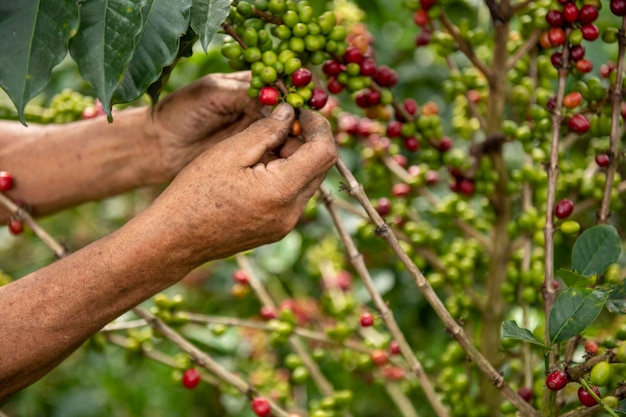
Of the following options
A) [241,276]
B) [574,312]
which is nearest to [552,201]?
[574,312]

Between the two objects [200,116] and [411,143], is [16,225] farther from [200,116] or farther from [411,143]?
[411,143]

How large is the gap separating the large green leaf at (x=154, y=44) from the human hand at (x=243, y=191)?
0.21 meters

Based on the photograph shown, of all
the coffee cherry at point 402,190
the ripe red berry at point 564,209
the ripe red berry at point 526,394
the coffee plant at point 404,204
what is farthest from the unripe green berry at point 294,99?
the ripe red berry at point 526,394

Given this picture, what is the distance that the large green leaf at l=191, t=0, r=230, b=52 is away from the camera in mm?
1081

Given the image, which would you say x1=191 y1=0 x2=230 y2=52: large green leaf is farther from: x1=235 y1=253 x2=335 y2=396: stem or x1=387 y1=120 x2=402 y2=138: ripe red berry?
x1=235 y1=253 x2=335 y2=396: stem

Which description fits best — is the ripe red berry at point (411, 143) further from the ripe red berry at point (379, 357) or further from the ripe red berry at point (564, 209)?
the ripe red berry at point (379, 357)

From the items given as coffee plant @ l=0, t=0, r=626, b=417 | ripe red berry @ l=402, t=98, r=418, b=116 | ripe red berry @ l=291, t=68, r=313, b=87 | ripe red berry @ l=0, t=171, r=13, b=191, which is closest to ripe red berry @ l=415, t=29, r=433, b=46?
coffee plant @ l=0, t=0, r=626, b=417

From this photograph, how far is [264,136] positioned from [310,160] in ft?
0.36

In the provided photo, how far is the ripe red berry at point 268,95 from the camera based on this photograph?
1.33 metres

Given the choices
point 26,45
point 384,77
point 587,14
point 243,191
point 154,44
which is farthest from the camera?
point 384,77

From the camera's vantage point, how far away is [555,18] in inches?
58.2

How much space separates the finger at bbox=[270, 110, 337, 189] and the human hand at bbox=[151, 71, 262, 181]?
0.94 feet

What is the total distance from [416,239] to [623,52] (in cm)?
77

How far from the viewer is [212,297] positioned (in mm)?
3072
